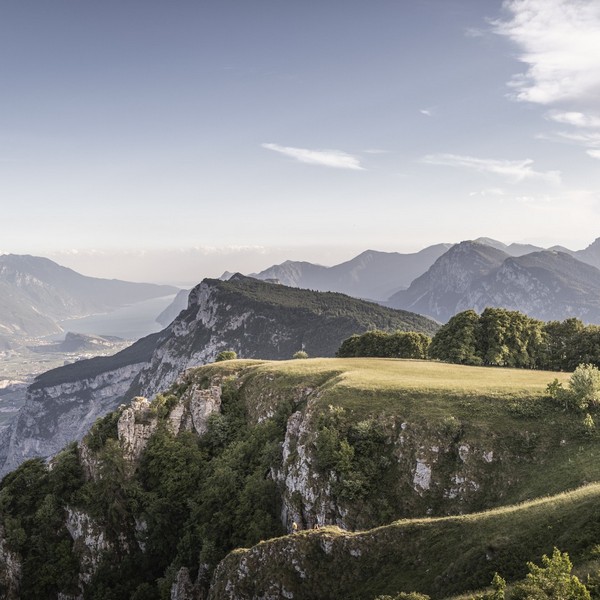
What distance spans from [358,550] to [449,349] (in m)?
59.4

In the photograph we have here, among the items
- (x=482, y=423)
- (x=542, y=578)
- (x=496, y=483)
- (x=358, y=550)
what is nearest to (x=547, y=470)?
(x=496, y=483)

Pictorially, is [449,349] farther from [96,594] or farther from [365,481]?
[96,594]

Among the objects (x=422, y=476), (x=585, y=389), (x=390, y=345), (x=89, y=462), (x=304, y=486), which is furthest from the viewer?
(x=390, y=345)

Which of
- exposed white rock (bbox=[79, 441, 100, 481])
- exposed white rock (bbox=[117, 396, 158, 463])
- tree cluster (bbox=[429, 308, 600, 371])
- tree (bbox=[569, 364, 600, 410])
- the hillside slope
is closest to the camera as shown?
the hillside slope

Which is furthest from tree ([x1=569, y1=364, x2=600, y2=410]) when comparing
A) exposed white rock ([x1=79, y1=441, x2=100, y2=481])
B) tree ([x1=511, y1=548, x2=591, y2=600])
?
exposed white rock ([x1=79, y1=441, x2=100, y2=481])

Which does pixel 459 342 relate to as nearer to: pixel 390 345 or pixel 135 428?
pixel 390 345

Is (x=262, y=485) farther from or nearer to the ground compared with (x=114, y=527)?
farther from the ground

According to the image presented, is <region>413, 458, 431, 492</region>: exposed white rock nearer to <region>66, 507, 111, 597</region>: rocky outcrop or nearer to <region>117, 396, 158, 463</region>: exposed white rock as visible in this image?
<region>66, 507, 111, 597</region>: rocky outcrop

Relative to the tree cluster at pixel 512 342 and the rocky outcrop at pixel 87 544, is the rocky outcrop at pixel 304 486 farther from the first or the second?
the tree cluster at pixel 512 342

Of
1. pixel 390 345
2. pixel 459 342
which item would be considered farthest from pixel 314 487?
pixel 390 345

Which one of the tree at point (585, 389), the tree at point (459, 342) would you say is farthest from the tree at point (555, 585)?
the tree at point (459, 342)

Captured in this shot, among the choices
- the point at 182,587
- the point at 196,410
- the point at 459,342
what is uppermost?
the point at 459,342

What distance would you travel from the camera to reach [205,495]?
50.4 meters

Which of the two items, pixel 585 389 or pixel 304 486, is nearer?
pixel 585 389
